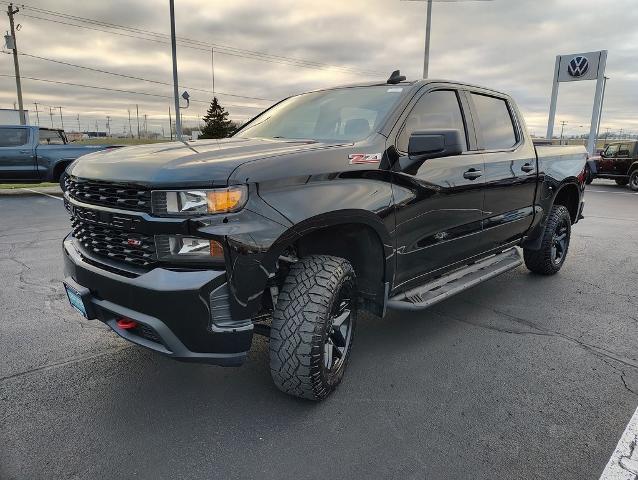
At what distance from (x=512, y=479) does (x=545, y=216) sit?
11.4 ft

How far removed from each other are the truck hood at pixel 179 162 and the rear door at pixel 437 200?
0.67 meters

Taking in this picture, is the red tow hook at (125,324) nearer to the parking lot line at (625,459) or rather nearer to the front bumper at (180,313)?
the front bumper at (180,313)

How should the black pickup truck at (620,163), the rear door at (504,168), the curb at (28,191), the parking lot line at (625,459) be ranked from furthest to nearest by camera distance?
1. the black pickup truck at (620,163)
2. the curb at (28,191)
3. the rear door at (504,168)
4. the parking lot line at (625,459)

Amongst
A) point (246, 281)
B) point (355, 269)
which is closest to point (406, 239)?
point (355, 269)

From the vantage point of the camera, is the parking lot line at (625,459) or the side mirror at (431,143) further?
the side mirror at (431,143)

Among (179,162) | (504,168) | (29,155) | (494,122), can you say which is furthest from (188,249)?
(29,155)

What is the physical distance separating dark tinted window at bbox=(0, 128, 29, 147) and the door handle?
1219 cm

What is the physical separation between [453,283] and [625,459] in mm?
1657

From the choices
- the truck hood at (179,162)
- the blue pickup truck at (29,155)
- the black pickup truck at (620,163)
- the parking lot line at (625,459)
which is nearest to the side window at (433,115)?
the truck hood at (179,162)

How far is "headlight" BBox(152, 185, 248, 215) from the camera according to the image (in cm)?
220

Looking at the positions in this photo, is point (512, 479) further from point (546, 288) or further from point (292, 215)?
point (546, 288)

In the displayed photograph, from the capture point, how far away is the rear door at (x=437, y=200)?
3109 millimetres

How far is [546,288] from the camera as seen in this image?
496cm

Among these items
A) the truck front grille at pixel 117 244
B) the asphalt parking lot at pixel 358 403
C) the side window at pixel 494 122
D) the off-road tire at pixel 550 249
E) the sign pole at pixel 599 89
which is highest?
the sign pole at pixel 599 89
